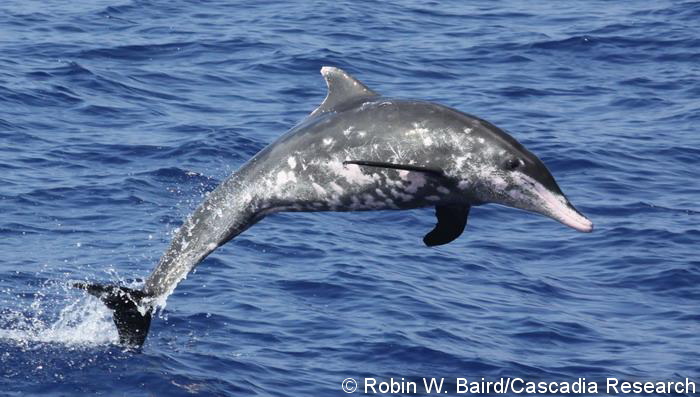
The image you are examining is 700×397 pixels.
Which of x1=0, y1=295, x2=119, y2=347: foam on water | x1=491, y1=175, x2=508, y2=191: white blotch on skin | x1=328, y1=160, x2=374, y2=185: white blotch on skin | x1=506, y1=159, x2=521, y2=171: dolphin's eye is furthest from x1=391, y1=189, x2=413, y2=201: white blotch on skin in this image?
x1=0, y1=295, x2=119, y2=347: foam on water

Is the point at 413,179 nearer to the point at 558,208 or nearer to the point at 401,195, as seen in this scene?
the point at 401,195

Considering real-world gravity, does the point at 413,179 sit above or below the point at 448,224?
above

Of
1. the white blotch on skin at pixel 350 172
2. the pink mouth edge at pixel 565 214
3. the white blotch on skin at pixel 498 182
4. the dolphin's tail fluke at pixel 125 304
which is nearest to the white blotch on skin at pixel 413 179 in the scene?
the white blotch on skin at pixel 350 172

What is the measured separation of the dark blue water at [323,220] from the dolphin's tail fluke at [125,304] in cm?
69

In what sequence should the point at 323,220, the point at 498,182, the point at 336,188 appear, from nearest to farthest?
the point at 498,182 < the point at 336,188 < the point at 323,220

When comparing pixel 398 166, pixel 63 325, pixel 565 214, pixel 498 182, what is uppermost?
pixel 398 166

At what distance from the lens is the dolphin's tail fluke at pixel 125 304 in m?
12.9

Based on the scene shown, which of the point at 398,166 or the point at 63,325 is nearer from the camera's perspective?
the point at 398,166

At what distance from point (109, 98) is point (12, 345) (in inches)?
457

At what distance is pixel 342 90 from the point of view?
1247cm

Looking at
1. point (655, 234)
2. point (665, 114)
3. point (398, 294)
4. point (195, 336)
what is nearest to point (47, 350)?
point (195, 336)

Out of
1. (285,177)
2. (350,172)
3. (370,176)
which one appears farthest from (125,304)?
(370,176)

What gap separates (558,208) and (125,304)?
4.24 m

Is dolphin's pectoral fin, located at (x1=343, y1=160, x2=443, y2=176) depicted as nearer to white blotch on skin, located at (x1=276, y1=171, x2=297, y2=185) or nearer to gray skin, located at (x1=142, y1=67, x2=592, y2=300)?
gray skin, located at (x1=142, y1=67, x2=592, y2=300)
